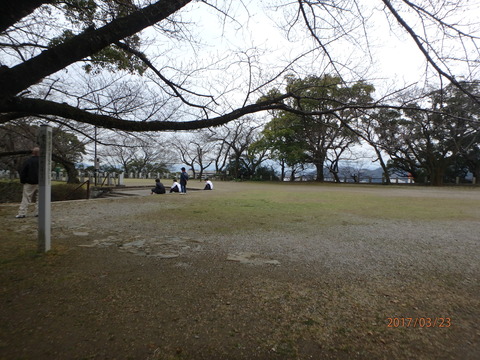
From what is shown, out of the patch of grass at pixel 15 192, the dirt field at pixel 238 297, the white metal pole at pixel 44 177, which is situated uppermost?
the white metal pole at pixel 44 177

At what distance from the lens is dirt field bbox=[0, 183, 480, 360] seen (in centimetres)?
159

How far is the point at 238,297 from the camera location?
2.18m

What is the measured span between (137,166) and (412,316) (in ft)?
136

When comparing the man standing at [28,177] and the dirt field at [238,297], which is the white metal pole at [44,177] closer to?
the dirt field at [238,297]

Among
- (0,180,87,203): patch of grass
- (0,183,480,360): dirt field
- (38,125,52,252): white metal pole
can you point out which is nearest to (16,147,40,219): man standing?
(0,183,480,360): dirt field

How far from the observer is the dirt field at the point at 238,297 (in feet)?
5.21

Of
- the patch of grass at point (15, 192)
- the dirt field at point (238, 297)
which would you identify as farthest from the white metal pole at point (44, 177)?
the patch of grass at point (15, 192)

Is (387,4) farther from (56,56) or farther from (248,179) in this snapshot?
(248,179)

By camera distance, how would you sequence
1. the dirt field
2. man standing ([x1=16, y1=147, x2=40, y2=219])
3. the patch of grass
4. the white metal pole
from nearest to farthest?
the dirt field, the white metal pole, man standing ([x1=16, y1=147, x2=40, y2=219]), the patch of grass

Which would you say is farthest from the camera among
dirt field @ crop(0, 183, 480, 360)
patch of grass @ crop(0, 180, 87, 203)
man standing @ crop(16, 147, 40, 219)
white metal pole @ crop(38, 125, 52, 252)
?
patch of grass @ crop(0, 180, 87, 203)

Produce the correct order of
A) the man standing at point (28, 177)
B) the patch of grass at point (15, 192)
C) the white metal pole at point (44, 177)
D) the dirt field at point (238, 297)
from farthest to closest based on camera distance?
the patch of grass at point (15, 192), the man standing at point (28, 177), the white metal pole at point (44, 177), the dirt field at point (238, 297)

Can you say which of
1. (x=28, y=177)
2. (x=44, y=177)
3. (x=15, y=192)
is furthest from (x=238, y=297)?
(x=15, y=192)

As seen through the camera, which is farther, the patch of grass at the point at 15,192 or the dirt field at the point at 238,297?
the patch of grass at the point at 15,192

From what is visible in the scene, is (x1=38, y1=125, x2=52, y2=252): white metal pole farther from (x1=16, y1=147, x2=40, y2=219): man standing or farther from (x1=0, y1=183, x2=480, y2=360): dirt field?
(x1=16, y1=147, x2=40, y2=219): man standing
